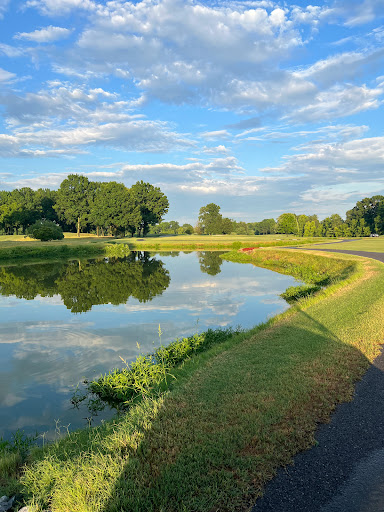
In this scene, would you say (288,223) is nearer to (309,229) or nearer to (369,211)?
(309,229)

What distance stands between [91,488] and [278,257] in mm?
43098

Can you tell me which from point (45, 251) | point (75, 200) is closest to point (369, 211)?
point (75, 200)

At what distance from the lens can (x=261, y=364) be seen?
786 centimetres

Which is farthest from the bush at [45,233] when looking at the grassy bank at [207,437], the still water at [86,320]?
the grassy bank at [207,437]

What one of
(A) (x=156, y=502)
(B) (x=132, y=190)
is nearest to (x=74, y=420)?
(A) (x=156, y=502)

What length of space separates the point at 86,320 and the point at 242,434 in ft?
43.0

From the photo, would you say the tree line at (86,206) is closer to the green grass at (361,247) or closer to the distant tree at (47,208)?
the distant tree at (47,208)

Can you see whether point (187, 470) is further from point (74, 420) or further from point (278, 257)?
point (278, 257)

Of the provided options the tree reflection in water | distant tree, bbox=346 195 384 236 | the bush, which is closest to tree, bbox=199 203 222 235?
distant tree, bbox=346 195 384 236

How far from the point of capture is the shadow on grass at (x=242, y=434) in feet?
12.9

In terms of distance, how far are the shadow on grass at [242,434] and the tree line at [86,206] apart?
3517 inches

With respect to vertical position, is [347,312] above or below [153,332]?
above

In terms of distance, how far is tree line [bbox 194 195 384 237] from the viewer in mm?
119938

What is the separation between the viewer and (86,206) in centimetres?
10025
